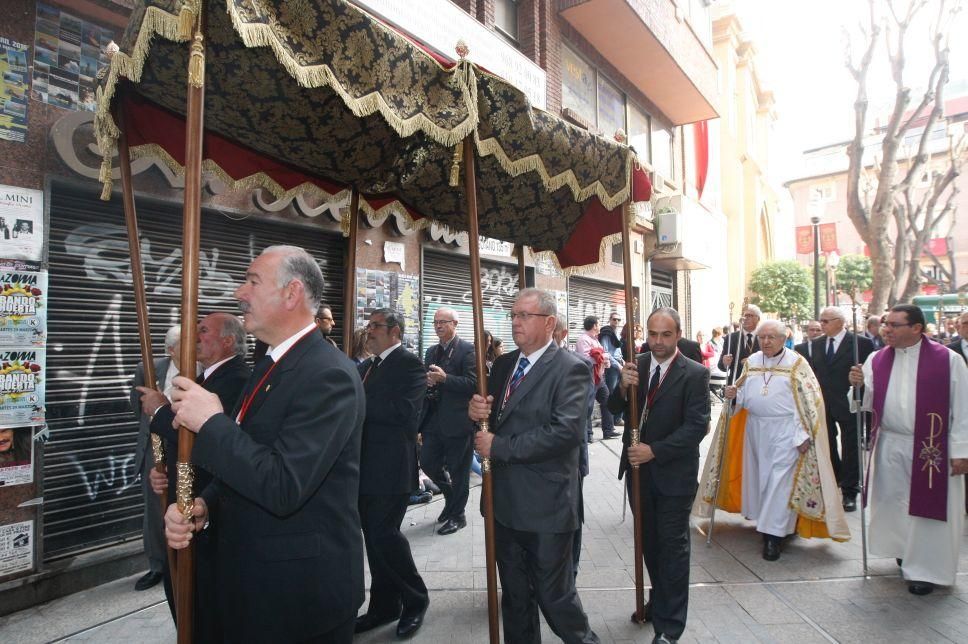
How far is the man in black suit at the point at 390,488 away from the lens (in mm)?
3906

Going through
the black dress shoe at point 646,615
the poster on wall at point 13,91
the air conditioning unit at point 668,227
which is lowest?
the black dress shoe at point 646,615

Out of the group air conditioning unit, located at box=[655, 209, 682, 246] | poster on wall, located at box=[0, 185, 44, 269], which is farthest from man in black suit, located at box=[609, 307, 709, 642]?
air conditioning unit, located at box=[655, 209, 682, 246]

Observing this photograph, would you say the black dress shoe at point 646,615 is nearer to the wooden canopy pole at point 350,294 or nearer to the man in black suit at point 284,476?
the man in black suit at point 284,476

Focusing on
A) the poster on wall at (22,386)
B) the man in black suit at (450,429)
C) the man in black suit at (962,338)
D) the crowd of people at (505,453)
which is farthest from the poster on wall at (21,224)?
the man in black suit at (962,338)

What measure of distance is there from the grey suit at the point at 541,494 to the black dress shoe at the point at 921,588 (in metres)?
2.90

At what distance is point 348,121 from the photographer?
3.48 m

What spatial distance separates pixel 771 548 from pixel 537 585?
3087mm

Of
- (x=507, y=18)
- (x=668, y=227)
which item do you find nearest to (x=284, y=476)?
(x=507, y=18)

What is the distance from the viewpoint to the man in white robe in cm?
537

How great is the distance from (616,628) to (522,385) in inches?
73.8

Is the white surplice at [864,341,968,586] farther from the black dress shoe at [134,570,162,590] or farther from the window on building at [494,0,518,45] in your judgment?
the window on building at [494,0,518,45]

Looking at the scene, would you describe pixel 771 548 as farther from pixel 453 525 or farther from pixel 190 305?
pixel 190 305

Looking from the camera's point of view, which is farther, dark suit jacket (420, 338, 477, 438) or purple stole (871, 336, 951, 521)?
dark suit jacket (420, 338, 477, 438)

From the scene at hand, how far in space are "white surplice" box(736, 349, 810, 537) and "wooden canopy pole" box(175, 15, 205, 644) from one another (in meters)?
4.86
